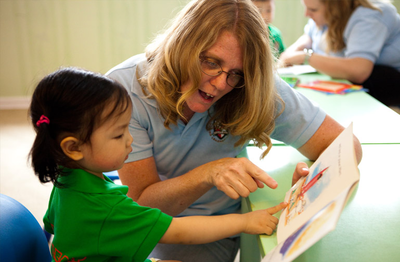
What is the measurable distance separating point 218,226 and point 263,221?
0.36 feet

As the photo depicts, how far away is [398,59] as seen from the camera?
2500 millimetres

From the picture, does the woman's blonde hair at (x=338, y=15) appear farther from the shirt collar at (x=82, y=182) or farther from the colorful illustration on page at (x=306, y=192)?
the shirt collar at (x=82, y=182)

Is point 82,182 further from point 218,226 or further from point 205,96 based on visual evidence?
point 205,96

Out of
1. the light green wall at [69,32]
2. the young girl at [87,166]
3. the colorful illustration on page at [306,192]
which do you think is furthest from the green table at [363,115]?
the light green wall at [69,32]

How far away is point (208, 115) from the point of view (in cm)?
A: 122

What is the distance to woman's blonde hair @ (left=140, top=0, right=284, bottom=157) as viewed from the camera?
1.04m

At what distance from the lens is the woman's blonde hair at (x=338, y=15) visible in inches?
92.7

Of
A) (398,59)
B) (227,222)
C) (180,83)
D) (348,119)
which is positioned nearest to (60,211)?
(227,222)

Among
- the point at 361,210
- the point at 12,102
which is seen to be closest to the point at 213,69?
the point at 361,210

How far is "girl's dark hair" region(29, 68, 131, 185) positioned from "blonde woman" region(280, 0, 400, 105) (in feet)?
5.80

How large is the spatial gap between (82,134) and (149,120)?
0.40 m

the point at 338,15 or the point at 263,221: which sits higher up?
the point at 338,15

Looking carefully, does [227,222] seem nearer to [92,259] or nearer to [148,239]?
[148,239]

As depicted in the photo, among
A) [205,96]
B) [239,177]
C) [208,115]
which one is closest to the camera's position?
[239,177]
